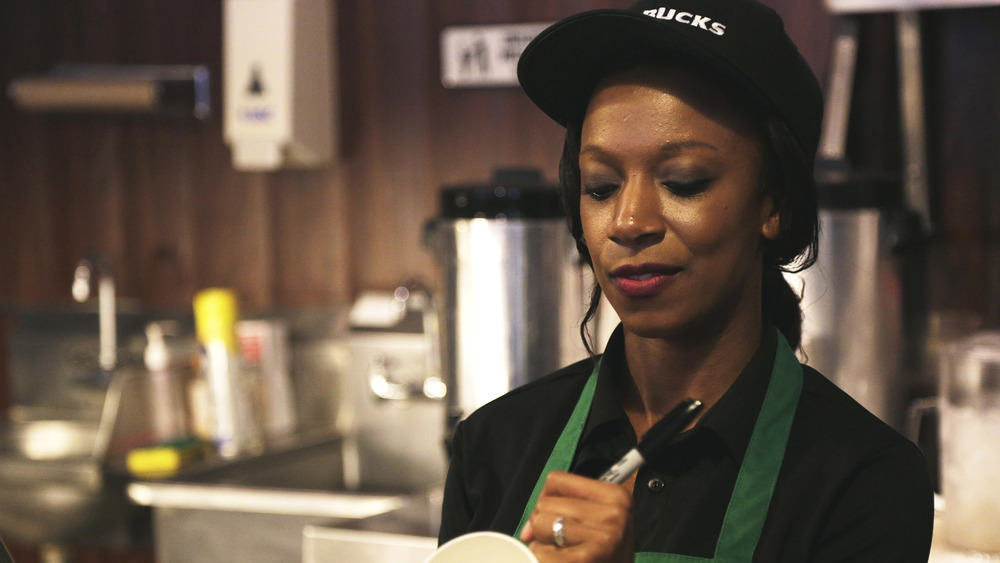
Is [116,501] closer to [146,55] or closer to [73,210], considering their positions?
[73,210]

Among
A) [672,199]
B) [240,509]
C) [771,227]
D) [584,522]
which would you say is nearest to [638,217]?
[672,199]

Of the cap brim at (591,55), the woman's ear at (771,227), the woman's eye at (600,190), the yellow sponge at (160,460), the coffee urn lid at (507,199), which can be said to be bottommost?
the yellow sponge at (160,460)

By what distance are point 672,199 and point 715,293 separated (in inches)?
3.3

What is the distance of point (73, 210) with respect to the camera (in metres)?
3.10

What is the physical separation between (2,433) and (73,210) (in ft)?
2.18

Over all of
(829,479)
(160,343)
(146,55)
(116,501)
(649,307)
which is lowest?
(116,501)

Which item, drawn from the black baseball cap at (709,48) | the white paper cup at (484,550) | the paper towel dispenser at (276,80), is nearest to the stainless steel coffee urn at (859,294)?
the black baseball cap at (709,48)

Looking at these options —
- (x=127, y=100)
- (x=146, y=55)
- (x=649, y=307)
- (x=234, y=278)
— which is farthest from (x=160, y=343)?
(x=649, y=307)

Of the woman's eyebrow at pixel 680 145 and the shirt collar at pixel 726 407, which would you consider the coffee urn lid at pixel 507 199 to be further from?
the woman's eyebrow at pixel 680 145

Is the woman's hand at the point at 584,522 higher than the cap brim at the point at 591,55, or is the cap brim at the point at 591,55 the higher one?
the cap brim at the point at 591,55

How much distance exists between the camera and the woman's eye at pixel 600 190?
850 millimetres

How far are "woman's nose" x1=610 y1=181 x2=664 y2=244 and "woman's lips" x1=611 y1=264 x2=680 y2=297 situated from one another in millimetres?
21

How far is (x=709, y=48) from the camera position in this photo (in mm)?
795

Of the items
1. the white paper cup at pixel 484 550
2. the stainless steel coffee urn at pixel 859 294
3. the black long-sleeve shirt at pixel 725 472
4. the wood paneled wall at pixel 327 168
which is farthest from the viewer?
the wood paneled wall at pixel 327 168
